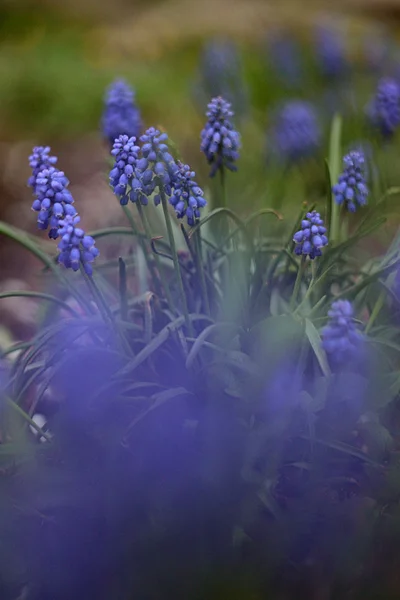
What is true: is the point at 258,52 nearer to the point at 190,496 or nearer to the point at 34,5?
the point at 34,5

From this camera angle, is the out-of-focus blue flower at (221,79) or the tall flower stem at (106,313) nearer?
the tall flower stem at (106,313)

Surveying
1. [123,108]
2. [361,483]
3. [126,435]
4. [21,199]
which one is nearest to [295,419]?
[361,483]

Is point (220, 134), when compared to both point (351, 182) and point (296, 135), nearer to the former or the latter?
point (351, 182)

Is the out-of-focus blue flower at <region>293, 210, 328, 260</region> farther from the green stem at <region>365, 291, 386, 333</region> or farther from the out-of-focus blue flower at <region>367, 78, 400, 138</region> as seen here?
the out-of-focus blue flower at <region>367, 78, 400, 138</region>

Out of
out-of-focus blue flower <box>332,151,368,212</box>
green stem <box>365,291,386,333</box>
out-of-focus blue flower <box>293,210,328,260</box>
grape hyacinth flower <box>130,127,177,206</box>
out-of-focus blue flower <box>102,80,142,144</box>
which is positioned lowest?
green stem <box>365,291,386,333</box>

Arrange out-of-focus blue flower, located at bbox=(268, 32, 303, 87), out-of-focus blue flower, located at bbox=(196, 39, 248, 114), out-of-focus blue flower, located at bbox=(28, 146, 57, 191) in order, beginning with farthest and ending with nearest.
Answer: out-of-focus blue flower, located at bbox=(268, 32, 303, 87) → out-of-focus blue flower, located at bbox=(196, 39, 248, 114) → out-of-focus blue flower, located at bbox=(28, 146, 57, 191)

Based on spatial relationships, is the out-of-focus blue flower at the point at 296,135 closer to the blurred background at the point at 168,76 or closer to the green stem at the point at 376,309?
the blurred background at the point at 168,76

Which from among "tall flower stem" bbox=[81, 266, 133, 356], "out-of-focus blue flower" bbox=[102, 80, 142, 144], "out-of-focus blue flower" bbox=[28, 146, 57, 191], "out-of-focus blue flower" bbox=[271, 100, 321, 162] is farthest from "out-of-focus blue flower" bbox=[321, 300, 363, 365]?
"out-of-focus blue flower" bbox=[271, 100, 321, 162]

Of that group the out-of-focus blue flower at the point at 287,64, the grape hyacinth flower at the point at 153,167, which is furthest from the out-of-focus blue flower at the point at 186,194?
the out-of-focus blue flower at the point at 287,64
